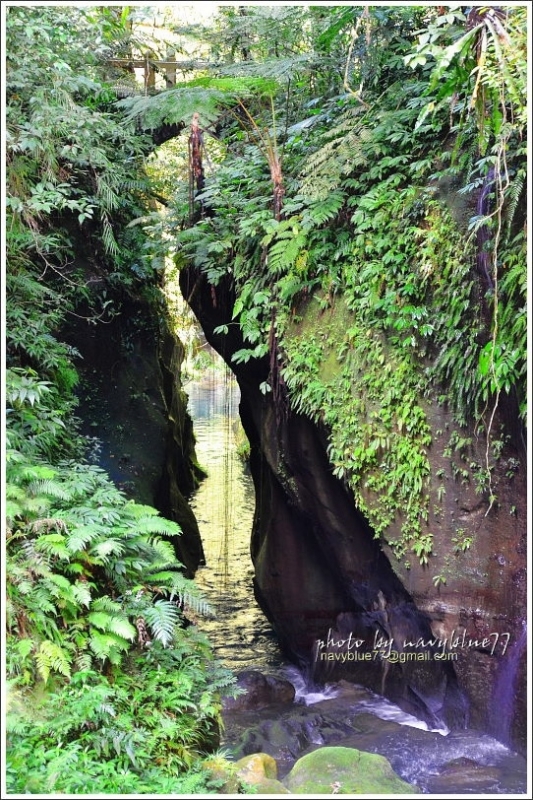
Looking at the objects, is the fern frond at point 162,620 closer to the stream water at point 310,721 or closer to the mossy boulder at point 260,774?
the mossy boulder at point 260,774

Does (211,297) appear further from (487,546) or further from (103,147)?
(487,546)

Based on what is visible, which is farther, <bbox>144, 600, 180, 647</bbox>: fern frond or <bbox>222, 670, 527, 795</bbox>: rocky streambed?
<bbox>222, 670, 527, 795</bbox>: rocky streambed

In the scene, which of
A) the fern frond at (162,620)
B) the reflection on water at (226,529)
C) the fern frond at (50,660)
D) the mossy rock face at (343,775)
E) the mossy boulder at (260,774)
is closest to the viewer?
the fern frond at (50,660)

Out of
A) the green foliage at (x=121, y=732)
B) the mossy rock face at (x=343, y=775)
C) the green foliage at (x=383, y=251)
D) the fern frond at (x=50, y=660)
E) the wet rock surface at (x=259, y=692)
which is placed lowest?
the wet rock surface at (x=259, y=692)

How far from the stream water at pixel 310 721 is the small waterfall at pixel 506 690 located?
15cm

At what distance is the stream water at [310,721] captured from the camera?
243 inches

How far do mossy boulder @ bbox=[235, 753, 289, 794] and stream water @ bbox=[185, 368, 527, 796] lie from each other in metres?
1.45

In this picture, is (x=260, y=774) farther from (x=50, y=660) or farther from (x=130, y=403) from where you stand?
(x=130, y=403)

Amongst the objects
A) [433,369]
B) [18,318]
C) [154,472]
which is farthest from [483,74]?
[154,472]

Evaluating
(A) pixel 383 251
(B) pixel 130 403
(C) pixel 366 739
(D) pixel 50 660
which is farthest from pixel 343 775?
(B) pixel 130 403

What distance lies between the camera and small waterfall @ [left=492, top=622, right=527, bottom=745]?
20.9 feet

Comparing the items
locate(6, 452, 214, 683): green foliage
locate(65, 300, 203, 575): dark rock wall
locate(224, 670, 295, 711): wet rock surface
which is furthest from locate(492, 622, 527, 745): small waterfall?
locate(65, 300, 203, 575): dark rock wall

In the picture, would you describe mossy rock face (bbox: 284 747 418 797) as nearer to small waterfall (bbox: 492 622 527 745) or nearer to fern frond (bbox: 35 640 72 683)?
small waterfall (bbox: 492 622 527 745)

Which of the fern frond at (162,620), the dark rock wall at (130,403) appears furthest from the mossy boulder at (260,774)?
the dark rock wall at (130,403)
